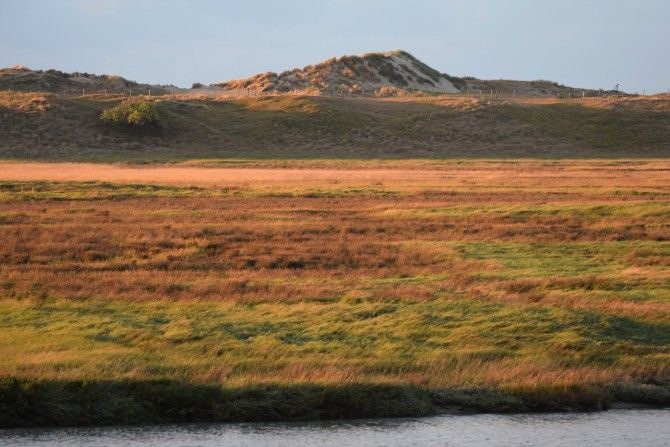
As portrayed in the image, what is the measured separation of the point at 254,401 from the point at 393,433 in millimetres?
1765

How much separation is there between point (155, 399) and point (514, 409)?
448 centimetres

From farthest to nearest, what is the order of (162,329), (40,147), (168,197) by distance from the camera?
(40,147), (168,197), (162,329)

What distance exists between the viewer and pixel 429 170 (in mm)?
65438

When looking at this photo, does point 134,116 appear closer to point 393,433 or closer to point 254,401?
point 254,401

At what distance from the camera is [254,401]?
13.1 m

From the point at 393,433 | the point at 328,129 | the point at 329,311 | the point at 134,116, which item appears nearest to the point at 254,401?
the point at 393,433

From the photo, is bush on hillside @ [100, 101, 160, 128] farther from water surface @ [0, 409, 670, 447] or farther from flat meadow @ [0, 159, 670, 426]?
water surface @ [0, 409, 670, 447]

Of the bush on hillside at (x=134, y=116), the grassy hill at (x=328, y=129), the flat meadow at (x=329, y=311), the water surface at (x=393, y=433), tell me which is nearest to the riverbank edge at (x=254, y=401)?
the flat meadow at (x=329, y=311)

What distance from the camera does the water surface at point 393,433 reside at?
1217cm

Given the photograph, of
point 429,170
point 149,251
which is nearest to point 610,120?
point 429,170

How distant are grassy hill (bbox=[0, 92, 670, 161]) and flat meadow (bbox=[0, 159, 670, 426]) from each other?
1701 inches

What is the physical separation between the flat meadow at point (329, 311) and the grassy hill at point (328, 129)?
142ft

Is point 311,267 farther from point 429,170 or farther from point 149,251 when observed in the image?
point 429,170

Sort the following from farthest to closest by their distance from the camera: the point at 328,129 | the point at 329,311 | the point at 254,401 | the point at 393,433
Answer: the point at 328,129, the point at 329,311, the point at 254,401, the point at 393,433
